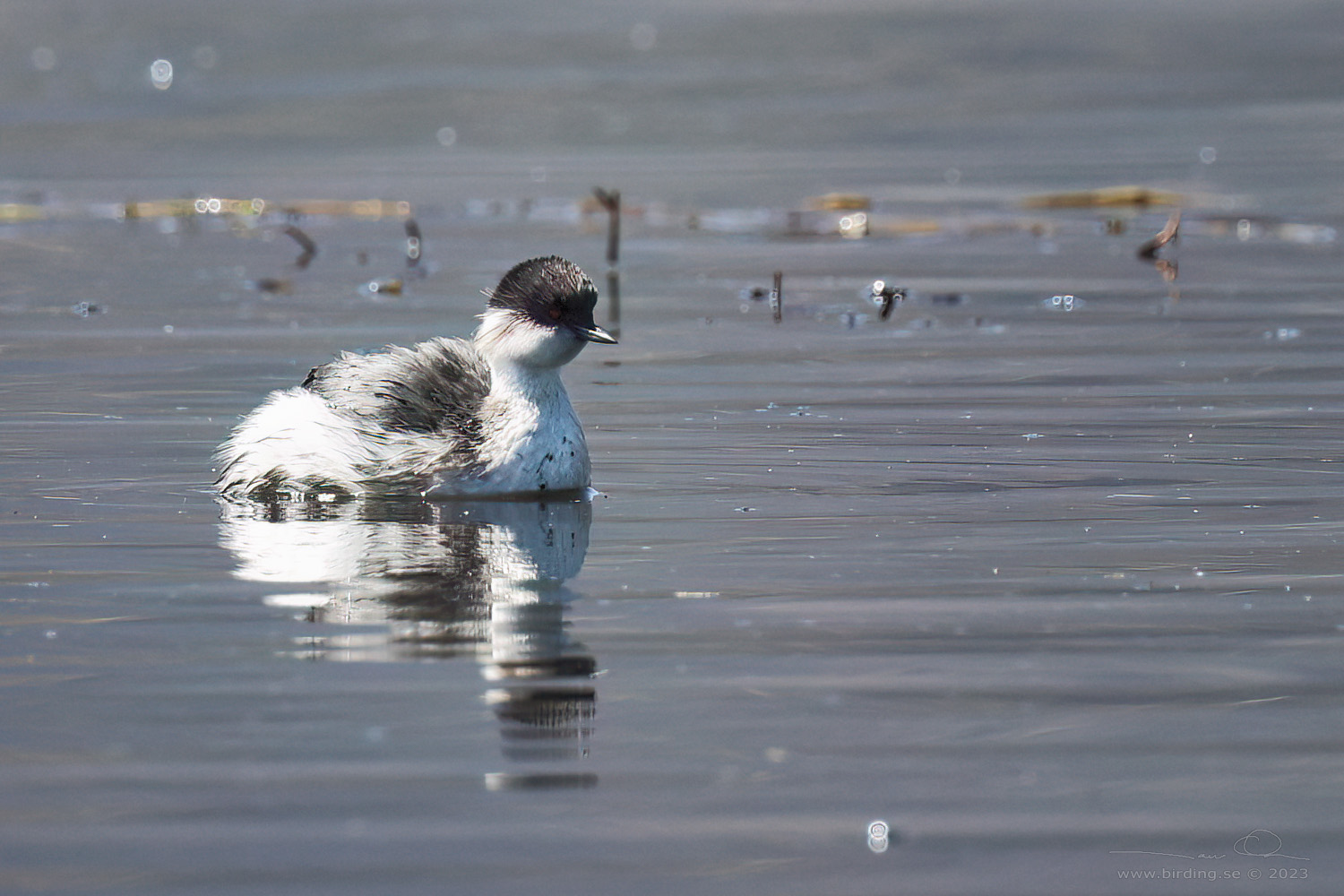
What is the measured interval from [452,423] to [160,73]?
99.1 feet

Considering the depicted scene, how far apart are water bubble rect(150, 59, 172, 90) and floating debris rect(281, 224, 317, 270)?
18190 mm

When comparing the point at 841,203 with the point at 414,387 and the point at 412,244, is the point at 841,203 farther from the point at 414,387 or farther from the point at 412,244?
the point at 414,387

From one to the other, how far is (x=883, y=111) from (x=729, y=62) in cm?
733

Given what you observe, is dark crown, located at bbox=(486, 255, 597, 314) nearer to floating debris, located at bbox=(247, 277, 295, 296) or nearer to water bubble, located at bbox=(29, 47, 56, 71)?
floating debris, located at bbox=(247, 277, 295, 296)

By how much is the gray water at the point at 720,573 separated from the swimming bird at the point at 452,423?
0.66 ft

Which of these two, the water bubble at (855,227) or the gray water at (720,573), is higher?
the water bubble at (855,227)

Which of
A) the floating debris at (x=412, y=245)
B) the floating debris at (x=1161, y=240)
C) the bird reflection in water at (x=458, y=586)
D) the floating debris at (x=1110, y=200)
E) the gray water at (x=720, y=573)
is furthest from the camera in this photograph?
the floating debris at (x=1110, y=200)

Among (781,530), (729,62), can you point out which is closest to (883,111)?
(729,62)

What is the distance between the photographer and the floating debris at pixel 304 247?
1595 centimetres

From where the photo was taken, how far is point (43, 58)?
38656 mm

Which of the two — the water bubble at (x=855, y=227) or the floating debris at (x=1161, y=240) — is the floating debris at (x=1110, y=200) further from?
the floating debris at (x=1161, y=240)

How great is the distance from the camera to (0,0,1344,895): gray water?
4418 millimetres
